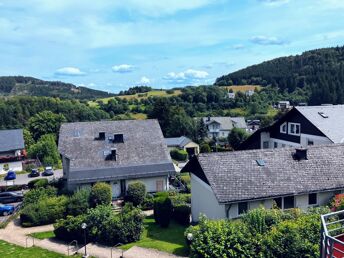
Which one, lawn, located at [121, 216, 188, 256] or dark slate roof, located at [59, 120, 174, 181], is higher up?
dark slate roof, located at [59, 120, 174, 181]

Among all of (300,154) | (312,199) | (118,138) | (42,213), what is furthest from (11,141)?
(312,199)

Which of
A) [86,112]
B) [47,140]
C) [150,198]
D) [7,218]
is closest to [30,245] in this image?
[7,218]

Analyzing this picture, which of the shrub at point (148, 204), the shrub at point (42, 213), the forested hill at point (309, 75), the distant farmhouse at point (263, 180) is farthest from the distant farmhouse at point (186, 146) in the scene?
the forested hill at point (309, 75)

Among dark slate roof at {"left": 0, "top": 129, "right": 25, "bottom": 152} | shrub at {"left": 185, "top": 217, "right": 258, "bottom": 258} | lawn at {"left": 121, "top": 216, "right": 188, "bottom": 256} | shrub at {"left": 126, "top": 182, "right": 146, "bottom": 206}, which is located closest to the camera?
shrub at {"left": 185, "top": 217, "right": 258, "bottom": 258}

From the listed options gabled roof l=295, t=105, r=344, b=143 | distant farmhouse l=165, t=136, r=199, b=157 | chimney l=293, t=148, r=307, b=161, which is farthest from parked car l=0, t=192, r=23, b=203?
distant farmhouse l=165, t=136, r=199, b=157

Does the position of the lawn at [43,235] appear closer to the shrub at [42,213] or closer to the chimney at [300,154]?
the shrub at [42,213]

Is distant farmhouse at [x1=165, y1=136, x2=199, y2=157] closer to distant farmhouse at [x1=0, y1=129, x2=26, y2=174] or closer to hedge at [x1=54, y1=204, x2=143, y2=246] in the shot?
distant farmhouse at [x1=0, y1=129, x2=26, y2=174]

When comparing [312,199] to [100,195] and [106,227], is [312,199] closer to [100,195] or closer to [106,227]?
[106,227]
